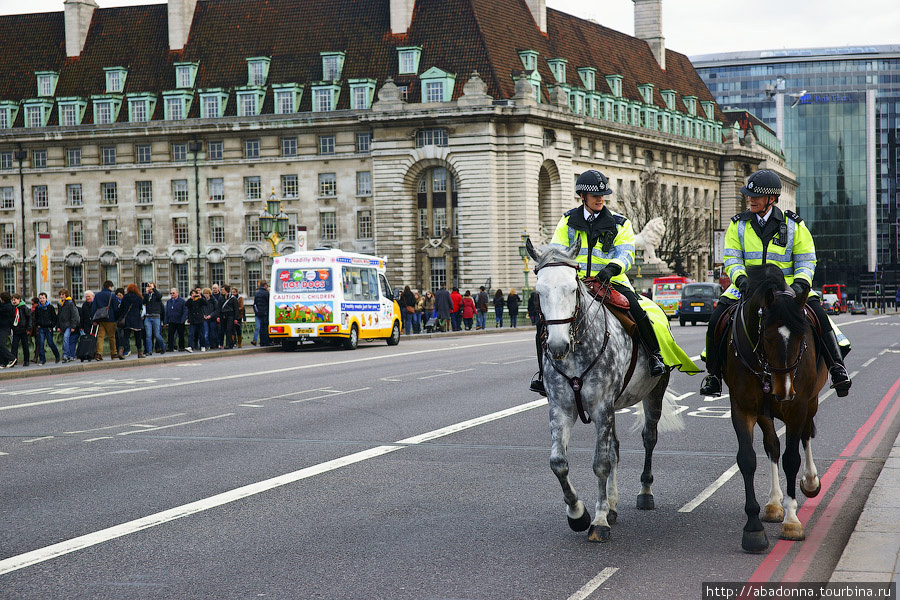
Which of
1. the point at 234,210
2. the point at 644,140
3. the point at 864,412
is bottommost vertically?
the point at 864,412

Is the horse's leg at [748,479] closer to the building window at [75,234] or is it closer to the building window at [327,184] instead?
the building window at [327,184]

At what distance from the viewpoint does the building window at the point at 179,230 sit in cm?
8131

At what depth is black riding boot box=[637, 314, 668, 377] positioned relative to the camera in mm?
8469

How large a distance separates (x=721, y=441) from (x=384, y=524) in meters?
5.38

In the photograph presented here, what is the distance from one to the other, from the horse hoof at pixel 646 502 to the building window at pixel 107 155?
79.0 m

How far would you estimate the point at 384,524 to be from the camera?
824cm

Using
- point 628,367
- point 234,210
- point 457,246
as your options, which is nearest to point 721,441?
point 628,367

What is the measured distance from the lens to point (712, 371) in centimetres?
852

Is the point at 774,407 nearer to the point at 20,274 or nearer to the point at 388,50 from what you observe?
the point at 388,50

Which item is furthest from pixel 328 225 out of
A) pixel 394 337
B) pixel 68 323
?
pixel 68 323

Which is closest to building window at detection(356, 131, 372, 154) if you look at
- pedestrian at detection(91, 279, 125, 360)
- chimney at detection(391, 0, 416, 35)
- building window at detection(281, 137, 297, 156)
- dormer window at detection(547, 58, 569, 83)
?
building window at detection(281, 137, 297, 156)

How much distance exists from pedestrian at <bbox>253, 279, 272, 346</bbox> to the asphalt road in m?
17.5

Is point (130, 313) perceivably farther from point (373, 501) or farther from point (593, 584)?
point (593, 584)

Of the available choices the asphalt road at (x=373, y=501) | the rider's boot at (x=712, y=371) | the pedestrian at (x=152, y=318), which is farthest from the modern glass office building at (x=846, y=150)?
the rider's boot at (x=712, y=371)
